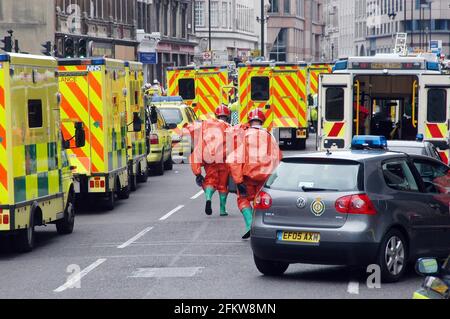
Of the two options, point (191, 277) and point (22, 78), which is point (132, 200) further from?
point (191, 277)

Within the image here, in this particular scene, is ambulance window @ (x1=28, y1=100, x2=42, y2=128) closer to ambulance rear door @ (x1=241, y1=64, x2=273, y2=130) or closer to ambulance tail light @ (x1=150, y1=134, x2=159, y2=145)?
ambulance tail light @ (x1=150, y1=134, x2=159, y2=145)

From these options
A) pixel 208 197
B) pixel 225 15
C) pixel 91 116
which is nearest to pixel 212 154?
pixel 208 197

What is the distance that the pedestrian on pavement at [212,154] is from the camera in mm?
20516

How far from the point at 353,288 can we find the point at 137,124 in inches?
490

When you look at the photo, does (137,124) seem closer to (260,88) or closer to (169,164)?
(169,164)

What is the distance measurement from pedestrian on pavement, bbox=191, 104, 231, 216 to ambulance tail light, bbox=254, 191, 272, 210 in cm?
664

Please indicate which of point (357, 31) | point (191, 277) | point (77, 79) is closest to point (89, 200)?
point (77, 79)

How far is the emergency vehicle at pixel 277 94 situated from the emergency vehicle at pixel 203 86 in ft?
17.7

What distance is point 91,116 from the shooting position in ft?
71.9

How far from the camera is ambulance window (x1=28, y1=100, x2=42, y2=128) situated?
17.1 meters

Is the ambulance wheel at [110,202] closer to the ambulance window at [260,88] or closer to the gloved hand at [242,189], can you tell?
the gloved hand at [242,189]

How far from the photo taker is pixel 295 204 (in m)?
13.4
